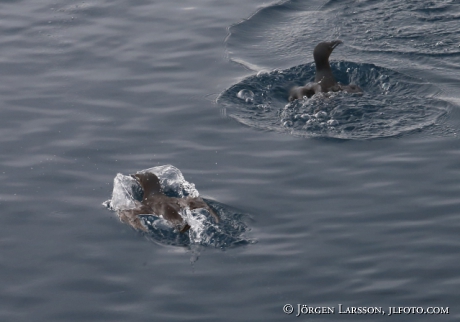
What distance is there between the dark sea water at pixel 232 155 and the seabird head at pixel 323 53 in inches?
22.6

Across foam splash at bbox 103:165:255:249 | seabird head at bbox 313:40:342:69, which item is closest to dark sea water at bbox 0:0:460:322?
foam splash at bbox 103:165:255:249

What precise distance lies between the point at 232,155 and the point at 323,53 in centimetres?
257

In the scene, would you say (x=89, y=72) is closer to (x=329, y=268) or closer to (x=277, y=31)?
(x=277, y=31)

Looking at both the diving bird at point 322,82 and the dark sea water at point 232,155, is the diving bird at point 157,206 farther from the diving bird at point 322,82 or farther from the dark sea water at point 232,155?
the diving bird at point 322,82

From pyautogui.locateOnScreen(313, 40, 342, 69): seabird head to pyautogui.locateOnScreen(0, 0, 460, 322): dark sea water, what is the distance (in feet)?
1.88

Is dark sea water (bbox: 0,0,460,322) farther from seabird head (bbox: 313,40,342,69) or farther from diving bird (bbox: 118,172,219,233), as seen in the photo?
seabird head (bbox: 313,40,342,69)

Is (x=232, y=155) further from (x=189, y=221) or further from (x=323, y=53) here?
(x=323, y=53)

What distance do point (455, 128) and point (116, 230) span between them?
4.62m

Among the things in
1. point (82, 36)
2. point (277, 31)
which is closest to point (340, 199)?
point (277, 31)

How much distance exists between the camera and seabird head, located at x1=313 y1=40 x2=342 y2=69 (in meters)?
12.5

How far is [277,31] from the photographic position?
1459 centimetres

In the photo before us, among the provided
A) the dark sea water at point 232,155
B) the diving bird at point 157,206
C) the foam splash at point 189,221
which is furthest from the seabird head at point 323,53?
the diving bird at point 157,206

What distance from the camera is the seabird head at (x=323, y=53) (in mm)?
12477

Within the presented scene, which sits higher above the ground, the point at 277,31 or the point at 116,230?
the point at 277,31
